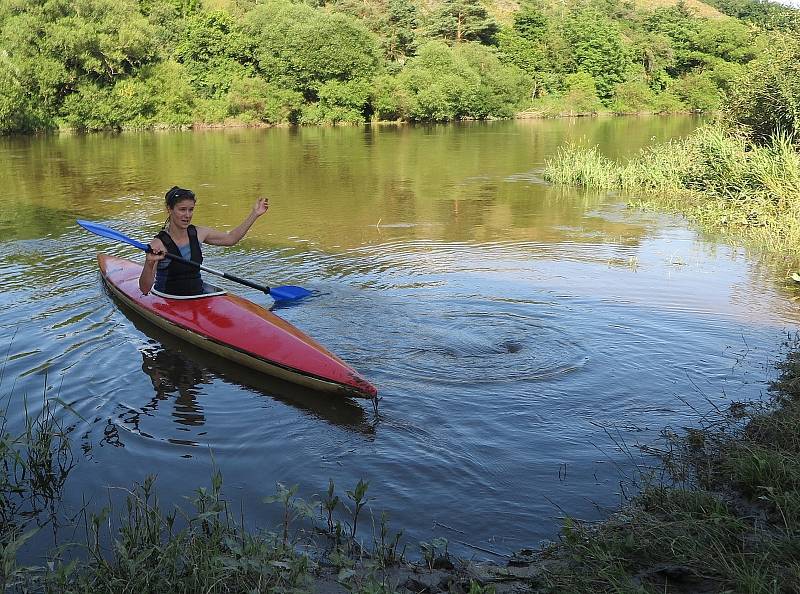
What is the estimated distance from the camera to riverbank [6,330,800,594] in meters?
2.81

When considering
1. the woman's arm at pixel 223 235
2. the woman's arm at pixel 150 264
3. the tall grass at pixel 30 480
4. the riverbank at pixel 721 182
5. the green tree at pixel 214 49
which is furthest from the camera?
the green tree at pixel 214 49

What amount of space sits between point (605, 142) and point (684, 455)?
24.9 metres

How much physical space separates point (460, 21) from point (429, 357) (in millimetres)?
56557

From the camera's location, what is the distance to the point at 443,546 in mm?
3381

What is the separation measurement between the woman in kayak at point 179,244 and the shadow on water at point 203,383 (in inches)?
19.0

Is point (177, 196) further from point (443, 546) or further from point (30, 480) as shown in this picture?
point (443, 546)

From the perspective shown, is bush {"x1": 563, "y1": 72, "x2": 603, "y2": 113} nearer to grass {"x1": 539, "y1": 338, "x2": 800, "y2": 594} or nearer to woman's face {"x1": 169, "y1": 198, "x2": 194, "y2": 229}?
woman's face {"x1": 169, "y1": 198, "x2": 194, "y2": 229}

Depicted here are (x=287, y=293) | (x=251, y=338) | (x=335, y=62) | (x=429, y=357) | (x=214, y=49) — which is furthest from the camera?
(x=214, y=49)

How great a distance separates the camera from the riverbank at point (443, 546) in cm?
281

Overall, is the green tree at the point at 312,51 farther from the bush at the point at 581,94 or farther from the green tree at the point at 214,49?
the bush at the point at 581,94

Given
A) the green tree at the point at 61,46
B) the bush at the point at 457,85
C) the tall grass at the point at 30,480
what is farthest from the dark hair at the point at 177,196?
the bush at the point at 457,85

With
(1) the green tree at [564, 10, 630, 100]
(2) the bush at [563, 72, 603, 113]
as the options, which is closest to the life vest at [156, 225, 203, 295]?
(2) the bush at [563, 72, 603, 113]

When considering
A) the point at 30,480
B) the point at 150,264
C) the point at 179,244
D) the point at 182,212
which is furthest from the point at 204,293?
the point at 30,480

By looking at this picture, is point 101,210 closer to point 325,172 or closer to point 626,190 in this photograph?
point 325,172
